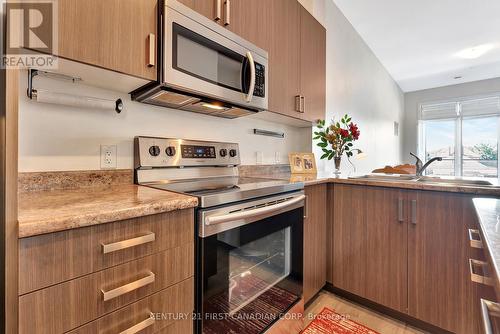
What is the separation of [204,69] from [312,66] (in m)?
1.24

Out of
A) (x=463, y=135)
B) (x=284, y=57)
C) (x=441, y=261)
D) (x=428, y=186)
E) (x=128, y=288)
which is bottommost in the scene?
(x=441, y=261)

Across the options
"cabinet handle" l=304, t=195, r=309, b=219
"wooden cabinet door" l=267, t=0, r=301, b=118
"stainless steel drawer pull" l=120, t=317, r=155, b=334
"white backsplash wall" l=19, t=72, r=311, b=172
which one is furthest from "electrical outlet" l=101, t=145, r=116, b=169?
"cabinet handle" l=304, t=195, r=309, b=219

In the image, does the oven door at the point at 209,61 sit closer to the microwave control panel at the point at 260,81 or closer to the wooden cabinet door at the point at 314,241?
the microwave control panel at the point at 260,81

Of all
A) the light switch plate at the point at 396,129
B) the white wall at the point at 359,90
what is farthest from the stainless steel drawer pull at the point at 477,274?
the light switch plate at the point at 396,129

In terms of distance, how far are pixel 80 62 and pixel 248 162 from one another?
129 cm

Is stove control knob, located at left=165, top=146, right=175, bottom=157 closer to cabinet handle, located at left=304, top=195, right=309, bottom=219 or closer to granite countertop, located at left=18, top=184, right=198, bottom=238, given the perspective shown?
granite countertop, located at left=18, top=184, right=198, bottom=238

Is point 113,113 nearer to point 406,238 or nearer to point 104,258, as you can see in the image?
point 104,258

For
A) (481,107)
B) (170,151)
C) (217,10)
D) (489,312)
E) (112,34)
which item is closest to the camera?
(489,312)

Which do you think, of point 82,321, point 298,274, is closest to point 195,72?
point 82,321

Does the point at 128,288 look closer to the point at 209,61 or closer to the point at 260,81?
the point at 209,61

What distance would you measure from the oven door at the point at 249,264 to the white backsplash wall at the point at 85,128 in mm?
669

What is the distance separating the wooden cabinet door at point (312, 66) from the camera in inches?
78.7

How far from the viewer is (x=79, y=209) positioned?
66 centimetres

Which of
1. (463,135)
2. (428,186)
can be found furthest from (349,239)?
(463,135)
